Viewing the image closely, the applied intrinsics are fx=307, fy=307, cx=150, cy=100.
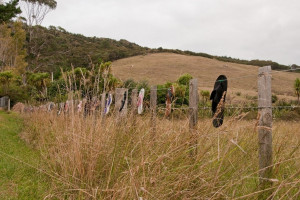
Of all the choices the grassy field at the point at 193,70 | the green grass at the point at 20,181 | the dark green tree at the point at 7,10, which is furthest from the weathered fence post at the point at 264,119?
the grassy field at the point at 193,70

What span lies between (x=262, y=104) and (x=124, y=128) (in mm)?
1004

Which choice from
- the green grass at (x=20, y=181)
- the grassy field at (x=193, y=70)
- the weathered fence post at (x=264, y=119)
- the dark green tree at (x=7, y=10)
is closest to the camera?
the weathered fence post at (x=264, y=119)

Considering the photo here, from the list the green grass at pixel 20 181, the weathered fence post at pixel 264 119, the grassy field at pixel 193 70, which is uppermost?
the grassy field at pixel 193 70

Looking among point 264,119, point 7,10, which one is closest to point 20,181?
point 264,119

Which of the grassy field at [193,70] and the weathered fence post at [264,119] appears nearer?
the weathered fence post at [264,119]

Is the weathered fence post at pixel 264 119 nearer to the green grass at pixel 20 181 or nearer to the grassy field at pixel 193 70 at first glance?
the green grass at pixel 20 181

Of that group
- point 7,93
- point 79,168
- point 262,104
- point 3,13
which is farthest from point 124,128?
point 7,93

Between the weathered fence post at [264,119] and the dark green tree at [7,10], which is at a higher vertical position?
the dark green tree at [7,10]

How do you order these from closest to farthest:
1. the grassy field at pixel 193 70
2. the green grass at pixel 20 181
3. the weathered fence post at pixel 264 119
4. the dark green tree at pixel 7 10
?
the weathered fence post at pixel 264 119
the green grass at pixel 20 181
the dark green tree at pixel 7 10
the grassy field at pixel 193 70

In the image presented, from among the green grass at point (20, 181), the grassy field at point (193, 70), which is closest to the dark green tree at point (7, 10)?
the green grass at point (20, 181)

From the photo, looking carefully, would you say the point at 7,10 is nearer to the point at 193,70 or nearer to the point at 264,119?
the point at 264,119

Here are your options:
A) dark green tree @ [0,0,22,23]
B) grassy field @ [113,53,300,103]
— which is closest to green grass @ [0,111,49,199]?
dark green tree @ [0,0,22,23]

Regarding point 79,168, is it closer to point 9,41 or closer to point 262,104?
point 262,104

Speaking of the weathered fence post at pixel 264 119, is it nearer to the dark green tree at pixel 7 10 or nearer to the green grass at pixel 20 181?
the green grass at pixel 20 181
